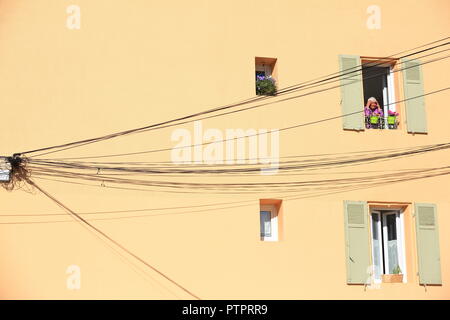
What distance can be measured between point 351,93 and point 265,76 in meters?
1.42

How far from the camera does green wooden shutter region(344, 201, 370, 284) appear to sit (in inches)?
401

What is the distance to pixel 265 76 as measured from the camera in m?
10.9

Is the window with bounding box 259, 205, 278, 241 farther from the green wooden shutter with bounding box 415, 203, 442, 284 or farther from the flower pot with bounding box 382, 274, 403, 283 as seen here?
the green wooden shutter with bounding box 415, 203, 442, 284

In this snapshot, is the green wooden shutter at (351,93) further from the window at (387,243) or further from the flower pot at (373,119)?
the window at (387,243)

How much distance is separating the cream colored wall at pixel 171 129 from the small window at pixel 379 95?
0.35 metres

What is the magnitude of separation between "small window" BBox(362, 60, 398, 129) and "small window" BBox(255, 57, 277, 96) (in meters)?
1.57

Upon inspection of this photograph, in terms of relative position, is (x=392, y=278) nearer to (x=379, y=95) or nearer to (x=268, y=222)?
(x=268, y=222)

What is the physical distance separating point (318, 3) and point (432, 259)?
178 inches

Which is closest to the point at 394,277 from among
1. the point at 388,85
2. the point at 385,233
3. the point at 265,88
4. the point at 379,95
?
the point at 385,233

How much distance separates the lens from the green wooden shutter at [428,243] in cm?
1034

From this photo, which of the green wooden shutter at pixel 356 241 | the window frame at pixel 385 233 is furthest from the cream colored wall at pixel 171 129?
the window frame at pixel 385 233

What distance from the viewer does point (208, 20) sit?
419 inches
